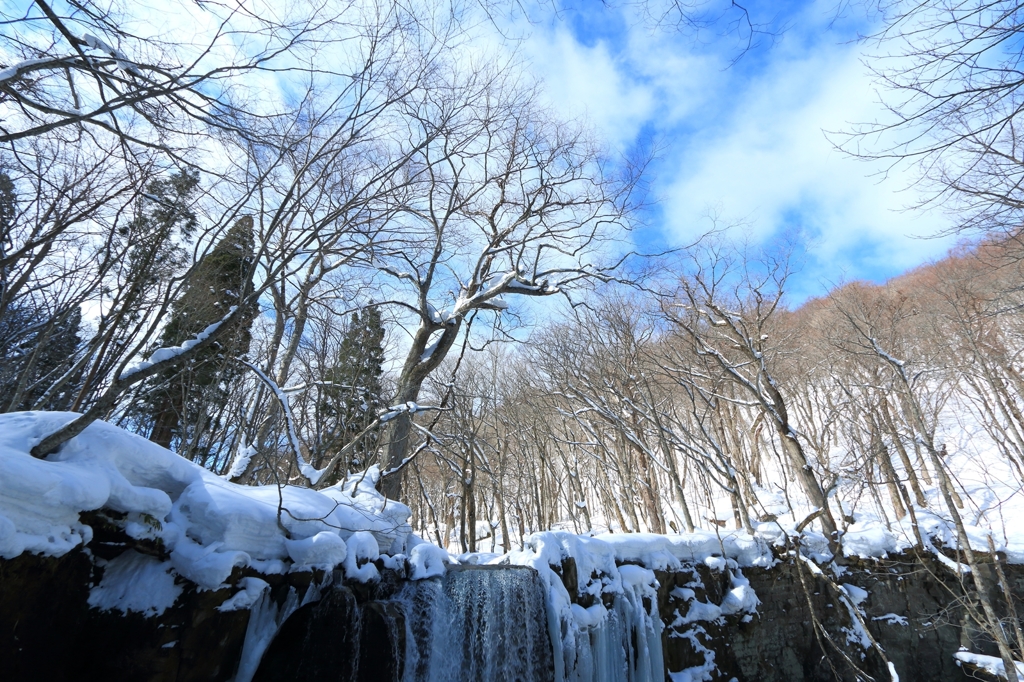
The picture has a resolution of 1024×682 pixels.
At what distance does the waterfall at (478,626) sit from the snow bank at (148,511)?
3.49ft

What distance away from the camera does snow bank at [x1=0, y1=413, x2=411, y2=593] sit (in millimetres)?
3258

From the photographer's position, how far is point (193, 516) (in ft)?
14.4

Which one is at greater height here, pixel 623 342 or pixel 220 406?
pixel 623 342

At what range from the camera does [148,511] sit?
4.04 meters

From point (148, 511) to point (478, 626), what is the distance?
4.12m

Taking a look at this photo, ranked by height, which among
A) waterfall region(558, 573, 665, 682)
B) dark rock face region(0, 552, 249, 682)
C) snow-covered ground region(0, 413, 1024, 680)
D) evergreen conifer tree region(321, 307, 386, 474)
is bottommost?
Result: waterfall region(558, 573, 665, 682)

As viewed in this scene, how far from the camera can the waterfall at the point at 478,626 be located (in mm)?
5961

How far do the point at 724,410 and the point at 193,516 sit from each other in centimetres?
1855

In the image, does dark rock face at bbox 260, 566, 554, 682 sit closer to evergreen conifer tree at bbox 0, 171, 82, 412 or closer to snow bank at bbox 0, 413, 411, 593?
snow bank at bbox 0, 413, 411, 593

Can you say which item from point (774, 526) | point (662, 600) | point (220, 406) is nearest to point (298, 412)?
point (220, 406)

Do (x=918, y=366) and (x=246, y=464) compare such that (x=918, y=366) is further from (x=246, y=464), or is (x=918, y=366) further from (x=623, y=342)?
(x=246, y=464)

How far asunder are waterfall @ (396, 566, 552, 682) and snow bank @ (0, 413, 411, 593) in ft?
3.49

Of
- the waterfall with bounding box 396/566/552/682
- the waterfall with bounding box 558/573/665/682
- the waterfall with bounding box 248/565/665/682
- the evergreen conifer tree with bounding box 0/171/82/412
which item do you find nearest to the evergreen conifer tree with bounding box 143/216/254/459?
the evergreen conifer tree with bounding box 0/171/82/412

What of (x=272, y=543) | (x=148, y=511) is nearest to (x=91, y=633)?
(x=148, y=511)
